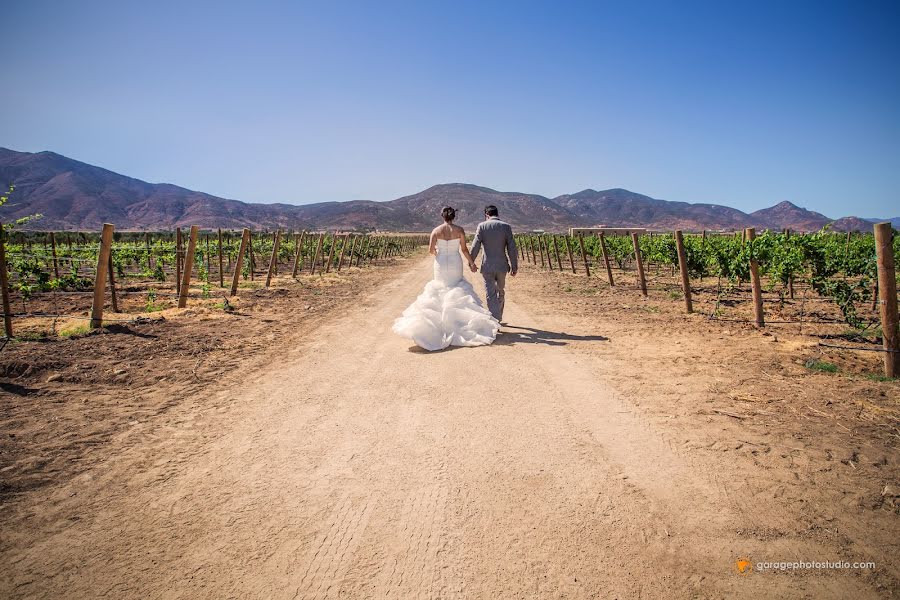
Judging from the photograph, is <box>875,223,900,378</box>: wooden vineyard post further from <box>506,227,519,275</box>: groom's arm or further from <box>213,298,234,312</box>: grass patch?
<box>213,298,234,312</box>: grass patch

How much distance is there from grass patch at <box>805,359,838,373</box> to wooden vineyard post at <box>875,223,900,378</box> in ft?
1.49

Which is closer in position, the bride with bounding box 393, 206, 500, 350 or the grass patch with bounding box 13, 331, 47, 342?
the bride with bounding box 393, 206, 500, 350

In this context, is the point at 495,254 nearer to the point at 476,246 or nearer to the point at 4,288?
the point at 476,246

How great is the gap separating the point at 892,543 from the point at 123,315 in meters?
11.6

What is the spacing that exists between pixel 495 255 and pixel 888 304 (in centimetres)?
478

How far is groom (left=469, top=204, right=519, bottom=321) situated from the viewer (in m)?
7.40

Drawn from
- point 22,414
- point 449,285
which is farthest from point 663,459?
point 22,414

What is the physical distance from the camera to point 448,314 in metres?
6.70

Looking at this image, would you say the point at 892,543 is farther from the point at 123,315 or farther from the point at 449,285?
the point at 123,315

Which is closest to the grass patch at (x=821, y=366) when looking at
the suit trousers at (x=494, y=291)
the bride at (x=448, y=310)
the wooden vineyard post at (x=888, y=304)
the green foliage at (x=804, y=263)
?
the wooden vineyard post at (x=888, y=304)

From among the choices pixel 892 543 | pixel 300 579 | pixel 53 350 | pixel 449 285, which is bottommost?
pixel 892 543

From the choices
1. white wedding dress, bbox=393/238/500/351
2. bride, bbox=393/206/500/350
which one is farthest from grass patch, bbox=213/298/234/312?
white wedding dress, bbox=393/238/500/351

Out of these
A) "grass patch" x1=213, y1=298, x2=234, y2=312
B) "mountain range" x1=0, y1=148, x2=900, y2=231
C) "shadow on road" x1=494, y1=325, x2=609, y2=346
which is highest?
"mountain range" x1=0, y1=148, x2=900, y2=231

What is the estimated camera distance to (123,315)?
31.3ft
